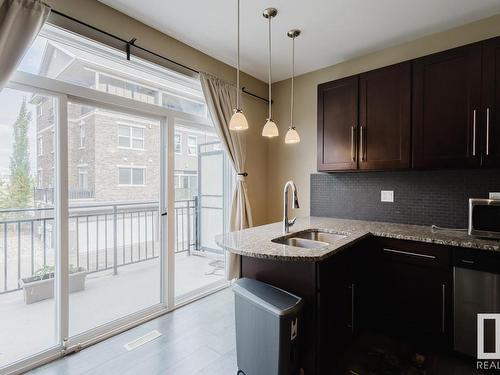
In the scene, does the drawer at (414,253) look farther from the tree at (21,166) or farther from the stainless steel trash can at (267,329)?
the tree at (21,166)

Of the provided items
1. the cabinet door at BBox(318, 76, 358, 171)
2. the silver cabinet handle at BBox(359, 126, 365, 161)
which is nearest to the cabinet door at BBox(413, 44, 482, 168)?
the silver cabinet handle at BBox(359, 126, 365, 161)

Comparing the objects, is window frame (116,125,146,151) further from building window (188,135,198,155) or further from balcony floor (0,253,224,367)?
balcony floor (0,253,224,367)

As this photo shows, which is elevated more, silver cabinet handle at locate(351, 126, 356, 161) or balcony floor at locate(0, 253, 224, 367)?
silver cabinet handle at locate(351, 126, 356, 161)

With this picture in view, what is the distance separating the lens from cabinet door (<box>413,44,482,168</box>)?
2088 millimetres

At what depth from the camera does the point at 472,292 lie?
6.15 ft

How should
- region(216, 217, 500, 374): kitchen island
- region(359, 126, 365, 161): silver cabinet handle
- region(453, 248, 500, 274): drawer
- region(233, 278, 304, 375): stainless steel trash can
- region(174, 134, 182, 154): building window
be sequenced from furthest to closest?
1. region(174, 134, 182, 154): building window
2. region(359, 126, 365, 161): silver cabinet handle
3. region(453, 248, 500, 274): drawer
4. region(216, 217, 500, 374): kitchen island
5. region(233, 278, 304, 375): stainless steel trash can

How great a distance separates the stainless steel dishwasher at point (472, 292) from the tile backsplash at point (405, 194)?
2.15 ft

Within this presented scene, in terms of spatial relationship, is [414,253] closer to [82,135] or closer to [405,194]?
[405,194]

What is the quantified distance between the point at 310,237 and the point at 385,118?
137 cm

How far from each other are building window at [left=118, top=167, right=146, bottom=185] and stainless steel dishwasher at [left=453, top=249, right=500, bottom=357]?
9.21 ft

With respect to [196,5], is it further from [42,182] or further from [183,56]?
[42,182]

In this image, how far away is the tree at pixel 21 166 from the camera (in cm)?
187

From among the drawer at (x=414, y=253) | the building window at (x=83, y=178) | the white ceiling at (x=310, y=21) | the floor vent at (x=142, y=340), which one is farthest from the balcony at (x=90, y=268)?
the drawer at (x=414, y=253)

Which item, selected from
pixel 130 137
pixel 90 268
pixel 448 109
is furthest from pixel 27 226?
pixel 448 109
